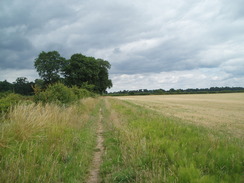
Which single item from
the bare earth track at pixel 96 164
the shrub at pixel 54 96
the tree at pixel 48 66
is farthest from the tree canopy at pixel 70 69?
the bare earth track at pixel 96 164

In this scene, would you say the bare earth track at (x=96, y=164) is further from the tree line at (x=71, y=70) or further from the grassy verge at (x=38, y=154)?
the tree line at (x=71, y=70)

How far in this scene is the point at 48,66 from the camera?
55.3 m

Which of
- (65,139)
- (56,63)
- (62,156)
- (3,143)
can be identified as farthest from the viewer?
(56,63)

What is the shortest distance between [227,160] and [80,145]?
4.93 metres

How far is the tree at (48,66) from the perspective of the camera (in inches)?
2188

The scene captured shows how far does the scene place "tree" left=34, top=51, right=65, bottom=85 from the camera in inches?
2188

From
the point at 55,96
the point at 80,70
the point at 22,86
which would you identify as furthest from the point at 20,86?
the point at 55,96

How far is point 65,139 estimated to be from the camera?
18.7 ft

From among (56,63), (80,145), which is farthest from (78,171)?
(56,63)

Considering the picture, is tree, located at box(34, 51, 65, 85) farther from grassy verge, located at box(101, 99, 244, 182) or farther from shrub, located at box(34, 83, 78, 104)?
grassy verge, located at box(101, 99, 244, 182)

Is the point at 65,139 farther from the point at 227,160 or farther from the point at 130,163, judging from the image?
the point at 227,160

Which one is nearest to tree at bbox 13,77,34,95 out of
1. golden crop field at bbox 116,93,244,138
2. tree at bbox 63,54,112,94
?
tree at bbox 63,54,112,94

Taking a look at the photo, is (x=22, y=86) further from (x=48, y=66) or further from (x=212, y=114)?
(x=212, y=114)

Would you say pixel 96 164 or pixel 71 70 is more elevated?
pixel 71 70
